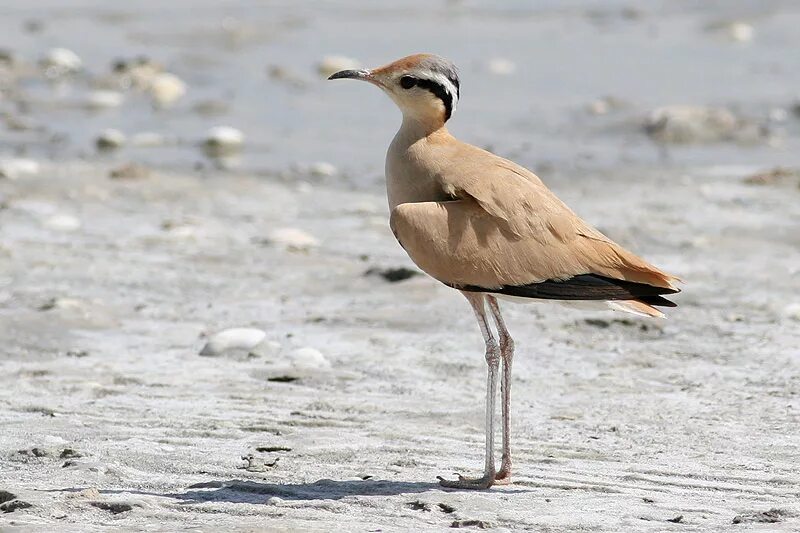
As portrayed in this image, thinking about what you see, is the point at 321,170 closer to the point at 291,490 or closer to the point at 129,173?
the point at 129,173

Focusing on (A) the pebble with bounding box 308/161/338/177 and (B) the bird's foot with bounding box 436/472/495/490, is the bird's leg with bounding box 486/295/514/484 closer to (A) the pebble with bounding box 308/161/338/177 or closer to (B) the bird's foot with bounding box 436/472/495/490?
(B) the bird's foot with bounding box 436/472/495/490

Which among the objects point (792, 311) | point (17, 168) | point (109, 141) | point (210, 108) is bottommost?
point (792, 311)

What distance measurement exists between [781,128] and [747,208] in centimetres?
376

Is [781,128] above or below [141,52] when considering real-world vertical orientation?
below

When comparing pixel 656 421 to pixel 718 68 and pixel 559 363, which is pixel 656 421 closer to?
pixel 559 363

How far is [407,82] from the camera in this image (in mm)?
6348

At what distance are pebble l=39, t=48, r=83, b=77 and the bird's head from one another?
11578 millimetres

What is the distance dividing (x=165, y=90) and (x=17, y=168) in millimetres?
3877

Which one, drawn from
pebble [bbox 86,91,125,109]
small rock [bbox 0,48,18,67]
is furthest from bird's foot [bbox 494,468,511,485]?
small rock [bbox 0,48,18,67]

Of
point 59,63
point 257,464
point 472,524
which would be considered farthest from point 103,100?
point 472,524

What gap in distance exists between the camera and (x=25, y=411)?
6703mm

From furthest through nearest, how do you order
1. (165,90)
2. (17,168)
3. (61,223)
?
(165,90) → (17,168) → (61,223)

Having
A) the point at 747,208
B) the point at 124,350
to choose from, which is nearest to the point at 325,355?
the point at 124,350

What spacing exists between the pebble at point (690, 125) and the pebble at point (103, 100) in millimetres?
5767
